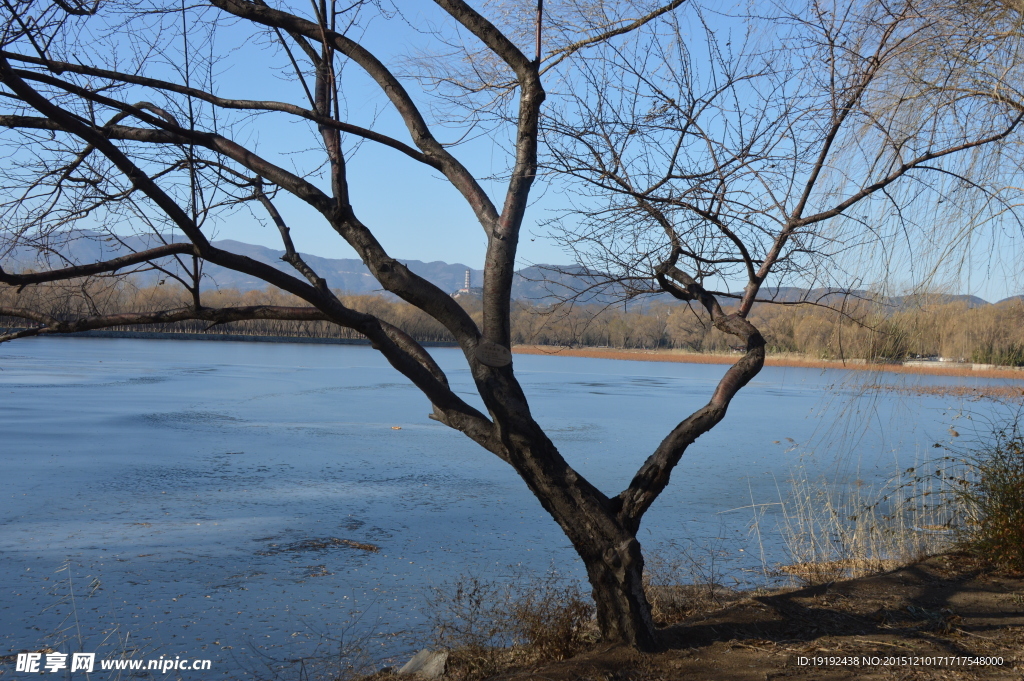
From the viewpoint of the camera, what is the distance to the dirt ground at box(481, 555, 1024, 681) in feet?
11.3

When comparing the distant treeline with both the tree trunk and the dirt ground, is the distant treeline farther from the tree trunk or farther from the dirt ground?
the dirt ground

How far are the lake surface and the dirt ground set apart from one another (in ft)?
3.52

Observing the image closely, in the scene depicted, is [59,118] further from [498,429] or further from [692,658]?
[692,658]

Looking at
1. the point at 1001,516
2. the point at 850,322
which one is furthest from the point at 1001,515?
the point at 850,322

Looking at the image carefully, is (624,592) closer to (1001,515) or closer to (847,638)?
(847,638)

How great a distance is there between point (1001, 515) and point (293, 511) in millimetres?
6390

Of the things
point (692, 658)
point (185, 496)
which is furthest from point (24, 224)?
point (185, 496)

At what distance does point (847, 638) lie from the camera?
3.89 meters

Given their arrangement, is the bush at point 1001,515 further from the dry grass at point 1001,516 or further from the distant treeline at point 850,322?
the distant treeline at point 850,322

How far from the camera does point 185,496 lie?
9086 mm

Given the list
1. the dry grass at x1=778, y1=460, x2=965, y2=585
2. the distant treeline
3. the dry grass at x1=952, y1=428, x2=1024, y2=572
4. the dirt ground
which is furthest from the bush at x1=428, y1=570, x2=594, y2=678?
the dry grass at x1=952, y1=428, x2=1024, y2=572

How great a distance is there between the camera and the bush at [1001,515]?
503 cm

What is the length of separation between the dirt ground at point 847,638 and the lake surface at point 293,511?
107 centimetres

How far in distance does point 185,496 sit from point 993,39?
8.53m
